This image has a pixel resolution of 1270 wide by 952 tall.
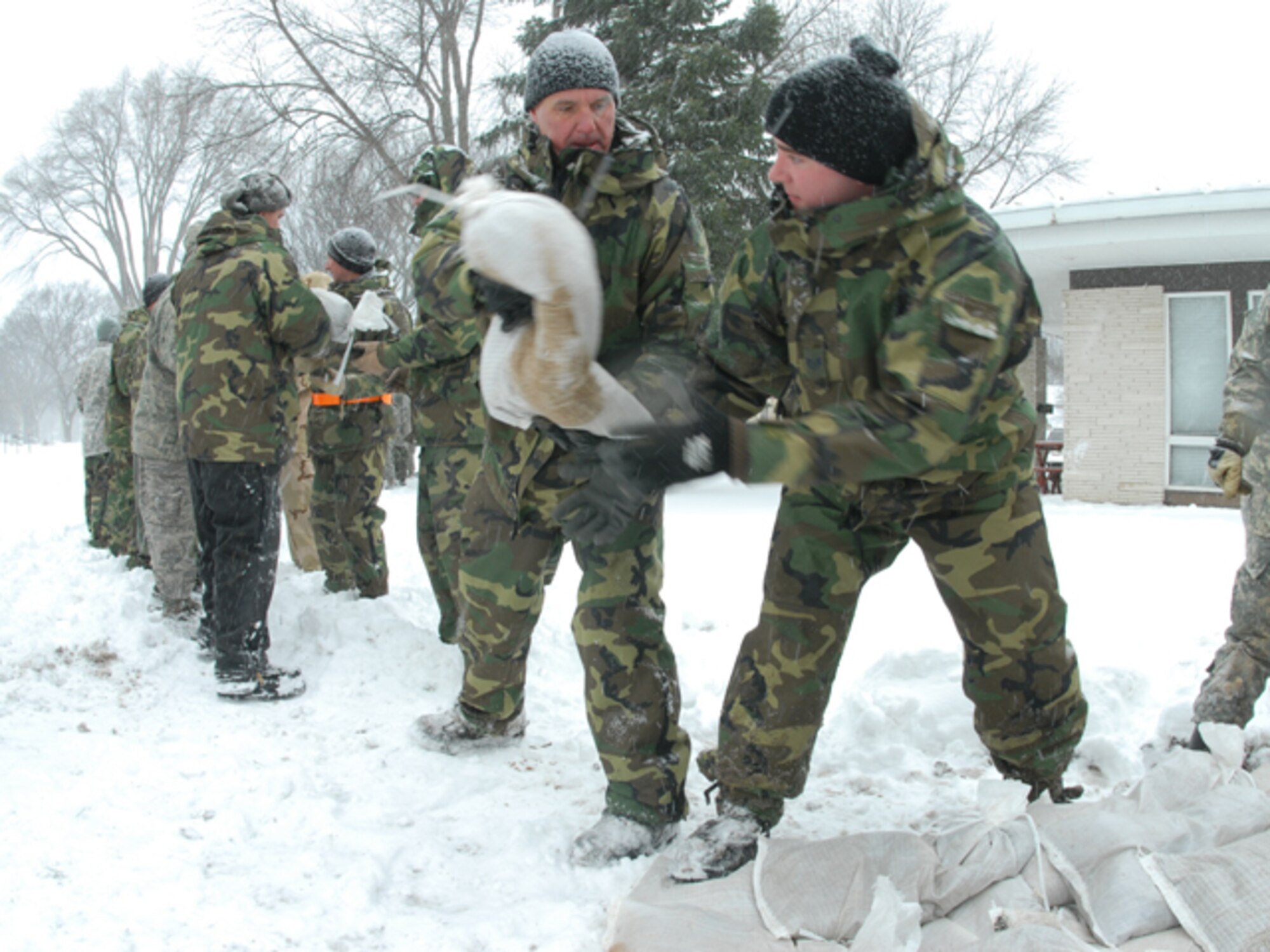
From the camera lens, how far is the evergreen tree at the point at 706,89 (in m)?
12.8

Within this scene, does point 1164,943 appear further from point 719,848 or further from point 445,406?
point 445,406

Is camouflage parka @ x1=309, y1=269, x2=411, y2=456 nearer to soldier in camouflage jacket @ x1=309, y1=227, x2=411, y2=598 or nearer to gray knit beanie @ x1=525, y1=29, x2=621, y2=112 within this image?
soldier in camouflage jacket @ x1=309, y1=227, x2=411, y2=598

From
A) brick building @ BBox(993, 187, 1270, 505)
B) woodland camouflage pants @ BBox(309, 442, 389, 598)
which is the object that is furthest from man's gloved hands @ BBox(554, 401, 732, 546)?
brick building @ BBox(993, 187, 1270, 505)

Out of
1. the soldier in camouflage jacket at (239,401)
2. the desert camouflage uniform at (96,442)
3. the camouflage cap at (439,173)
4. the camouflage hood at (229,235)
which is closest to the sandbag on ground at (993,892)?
the soldier in camouflage jacket at (239,401)

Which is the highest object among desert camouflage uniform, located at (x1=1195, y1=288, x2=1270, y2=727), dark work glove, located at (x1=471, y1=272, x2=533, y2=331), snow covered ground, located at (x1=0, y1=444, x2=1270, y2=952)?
dark work glove, located at (x1=471, y1=272, x2=533, y2=331)

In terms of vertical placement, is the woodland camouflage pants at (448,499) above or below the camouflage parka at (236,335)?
below

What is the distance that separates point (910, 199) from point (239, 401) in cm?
307

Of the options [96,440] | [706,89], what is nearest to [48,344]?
[706,89]

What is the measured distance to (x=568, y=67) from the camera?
254cm

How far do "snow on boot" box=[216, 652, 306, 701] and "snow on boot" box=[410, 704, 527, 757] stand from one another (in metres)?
0.88

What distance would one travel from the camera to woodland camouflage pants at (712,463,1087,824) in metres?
2.29

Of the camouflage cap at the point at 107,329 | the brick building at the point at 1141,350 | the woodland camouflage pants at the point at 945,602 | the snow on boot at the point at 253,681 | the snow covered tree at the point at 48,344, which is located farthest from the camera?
the snow covered tree at the point at 48,344

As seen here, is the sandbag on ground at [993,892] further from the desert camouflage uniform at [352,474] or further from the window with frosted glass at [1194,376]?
the window with frosted glass at [1194,376]

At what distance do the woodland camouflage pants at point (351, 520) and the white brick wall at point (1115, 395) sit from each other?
8923 millimetres
